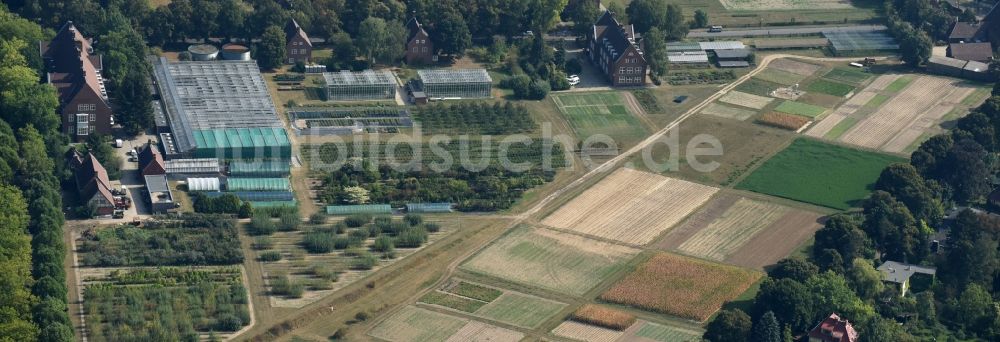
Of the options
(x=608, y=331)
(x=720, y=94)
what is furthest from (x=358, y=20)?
(x=608, y=331)

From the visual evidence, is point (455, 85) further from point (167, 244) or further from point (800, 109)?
point (167, 244)

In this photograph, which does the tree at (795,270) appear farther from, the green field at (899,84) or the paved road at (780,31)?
the paved road at (780,31)

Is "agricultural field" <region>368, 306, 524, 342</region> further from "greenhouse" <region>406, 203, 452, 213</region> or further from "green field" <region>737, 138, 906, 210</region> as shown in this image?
"green field" <region>737, 138, 906, 210</region>

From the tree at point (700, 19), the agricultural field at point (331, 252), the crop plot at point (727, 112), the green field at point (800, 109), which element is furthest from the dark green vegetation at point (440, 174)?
the tree at point (700, 19)

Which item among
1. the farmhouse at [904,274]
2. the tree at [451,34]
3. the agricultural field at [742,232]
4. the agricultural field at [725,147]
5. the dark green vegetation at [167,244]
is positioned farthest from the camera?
the tree at [451,34]

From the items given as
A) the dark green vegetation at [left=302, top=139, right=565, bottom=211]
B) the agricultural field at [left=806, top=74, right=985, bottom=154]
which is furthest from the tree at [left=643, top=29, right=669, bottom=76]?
the dark green vegetation at [left=302, top=139, right=565, bottom=211]

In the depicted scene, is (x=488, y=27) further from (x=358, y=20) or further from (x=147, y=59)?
(x=147, y=59)

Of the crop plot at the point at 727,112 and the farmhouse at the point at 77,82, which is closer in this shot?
the farmhouse at the point at 77,82
